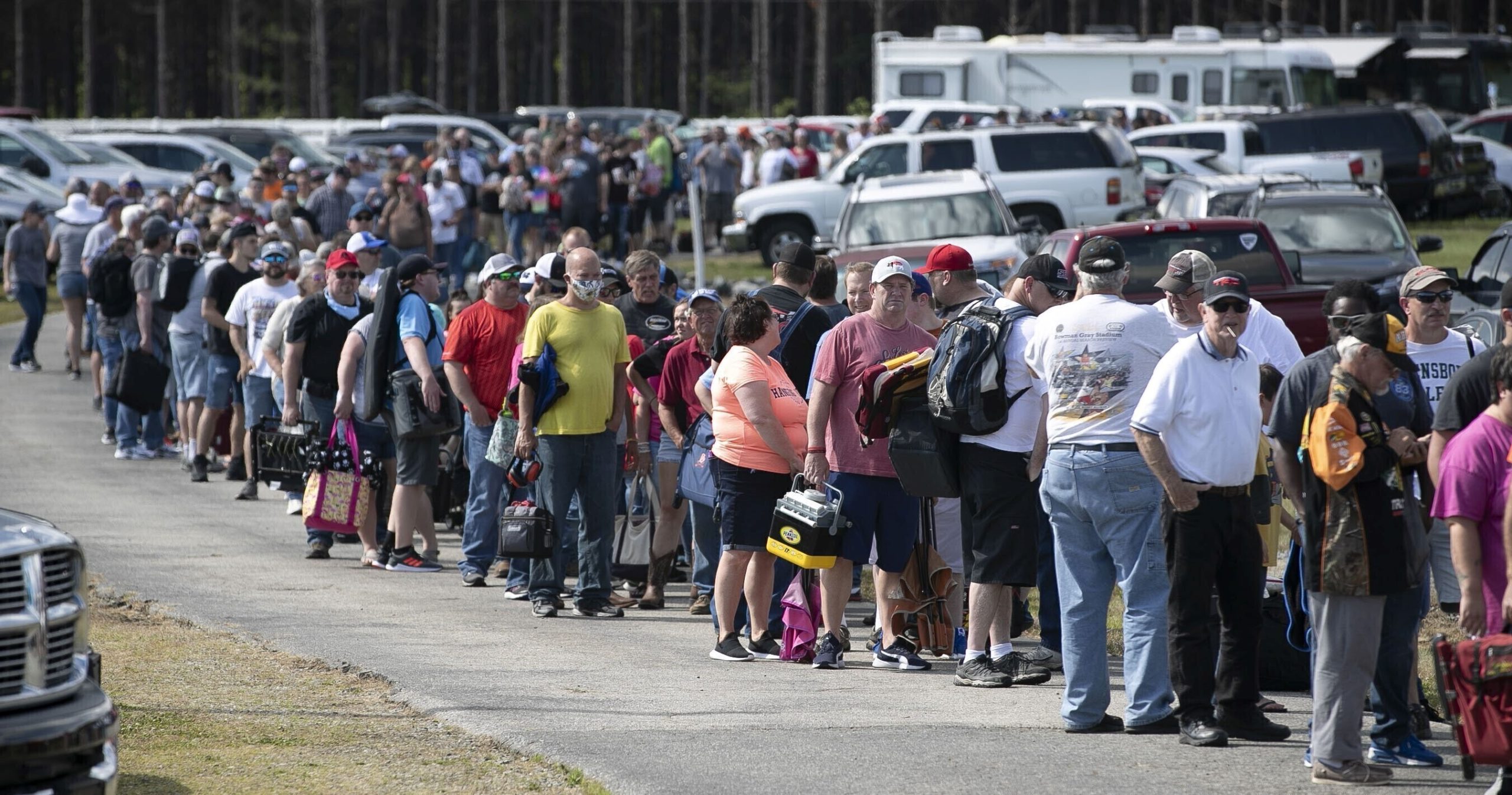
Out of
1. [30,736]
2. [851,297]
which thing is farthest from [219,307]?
[30,736]

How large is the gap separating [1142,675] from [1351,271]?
1053cm

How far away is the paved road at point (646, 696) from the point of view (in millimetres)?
6281

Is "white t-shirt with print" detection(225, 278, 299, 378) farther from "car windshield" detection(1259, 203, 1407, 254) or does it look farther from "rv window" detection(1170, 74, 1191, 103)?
"rv window" detection(1170, 74, 1191, 103)

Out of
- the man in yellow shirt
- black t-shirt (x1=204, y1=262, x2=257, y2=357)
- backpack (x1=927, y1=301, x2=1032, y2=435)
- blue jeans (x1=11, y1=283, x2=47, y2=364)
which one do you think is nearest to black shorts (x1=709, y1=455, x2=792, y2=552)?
backpack (x1=927, y1=301, x2=1032, y2=435)

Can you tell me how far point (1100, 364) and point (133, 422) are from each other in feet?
37.4

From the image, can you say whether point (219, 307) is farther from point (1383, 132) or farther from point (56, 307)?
point (1383, 132)

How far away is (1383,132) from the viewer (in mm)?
30547

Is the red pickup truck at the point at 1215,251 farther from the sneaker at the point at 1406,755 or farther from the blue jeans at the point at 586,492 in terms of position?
the sneaker at the point at 1406,755

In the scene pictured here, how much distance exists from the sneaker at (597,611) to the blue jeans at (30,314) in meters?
12.8

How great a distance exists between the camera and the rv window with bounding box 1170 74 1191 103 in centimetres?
3972

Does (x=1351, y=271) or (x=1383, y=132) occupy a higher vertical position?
(x=1383, y=132)

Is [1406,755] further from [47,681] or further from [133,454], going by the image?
[133,454]

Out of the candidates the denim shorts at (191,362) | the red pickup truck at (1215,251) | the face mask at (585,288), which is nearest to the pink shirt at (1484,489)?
the face mask at (585,288)

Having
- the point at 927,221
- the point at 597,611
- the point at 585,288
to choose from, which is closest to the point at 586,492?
the point at 597,611
